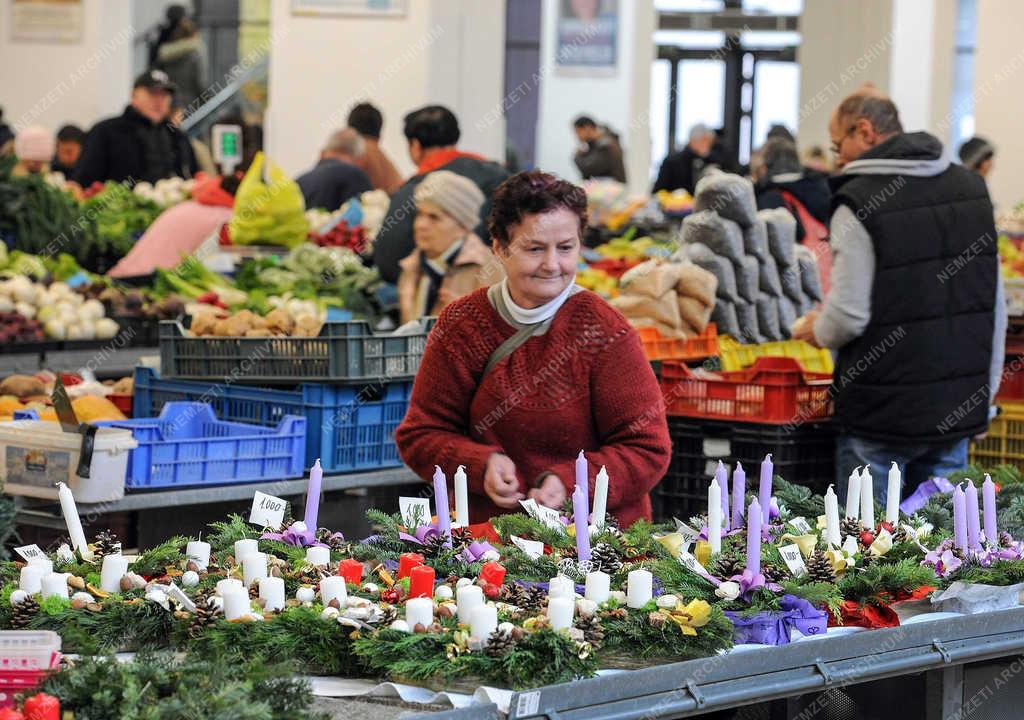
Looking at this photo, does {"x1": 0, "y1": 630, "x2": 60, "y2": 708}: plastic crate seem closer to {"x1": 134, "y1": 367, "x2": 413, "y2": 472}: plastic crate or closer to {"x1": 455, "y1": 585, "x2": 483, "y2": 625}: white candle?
{"x1": 455, "y1": 585, "x2": 483, "y2": 625}: white candle

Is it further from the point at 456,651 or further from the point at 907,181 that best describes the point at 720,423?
the point at 456,651

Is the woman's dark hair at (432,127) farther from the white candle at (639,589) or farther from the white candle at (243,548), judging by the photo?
the white candle at (639,589)

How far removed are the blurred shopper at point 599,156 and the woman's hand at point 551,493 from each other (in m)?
12.1

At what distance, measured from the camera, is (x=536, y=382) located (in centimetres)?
348

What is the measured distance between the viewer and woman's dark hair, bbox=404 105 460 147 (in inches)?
265

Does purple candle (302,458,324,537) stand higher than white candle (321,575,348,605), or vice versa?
purple candle (302,458,324,537)

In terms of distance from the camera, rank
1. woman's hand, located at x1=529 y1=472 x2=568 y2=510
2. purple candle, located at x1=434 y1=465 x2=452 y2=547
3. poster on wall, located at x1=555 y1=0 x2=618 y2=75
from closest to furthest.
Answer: purple candle, located at x1=434 y1=465 x2=452 y2=547 < woman's hand, located at x1=529 y1=472 x2=568 y2=510 < poster on wall, located at x1=555 y1=0 x2=618 y2=75

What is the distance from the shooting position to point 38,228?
24.9 feet

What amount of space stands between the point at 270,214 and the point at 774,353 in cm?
312

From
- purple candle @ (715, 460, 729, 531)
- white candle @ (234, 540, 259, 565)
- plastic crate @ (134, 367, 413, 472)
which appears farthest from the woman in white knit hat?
white candle @ (234, 540, 259, 565)

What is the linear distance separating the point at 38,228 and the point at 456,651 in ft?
19.1

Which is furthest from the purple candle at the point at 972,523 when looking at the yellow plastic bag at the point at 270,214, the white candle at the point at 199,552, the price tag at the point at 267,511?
the yellow plastic bag at the point at 270,214

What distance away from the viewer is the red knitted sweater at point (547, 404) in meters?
3.48

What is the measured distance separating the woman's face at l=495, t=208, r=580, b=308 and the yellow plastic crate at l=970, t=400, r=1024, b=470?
285 cm
